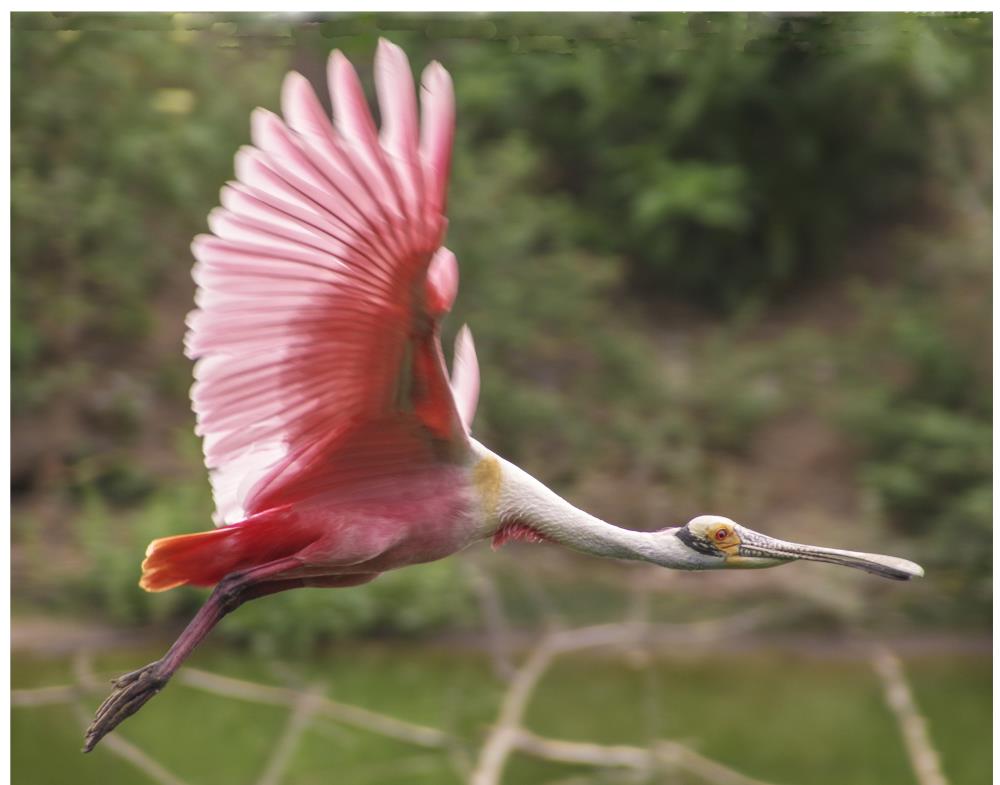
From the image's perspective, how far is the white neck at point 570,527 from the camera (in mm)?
1897

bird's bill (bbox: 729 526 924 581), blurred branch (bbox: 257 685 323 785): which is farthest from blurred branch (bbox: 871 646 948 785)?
bird's bill (bbox: 729 526 924 581)

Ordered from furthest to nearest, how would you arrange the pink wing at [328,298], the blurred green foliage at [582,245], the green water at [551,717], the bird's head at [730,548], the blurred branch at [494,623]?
the blurred branch at [494,623], the green water at [551,717], the blurred green foliage at [582,245], the bird's head at [730,548], the pink wing at [328,298]

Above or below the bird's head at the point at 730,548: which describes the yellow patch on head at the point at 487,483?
above

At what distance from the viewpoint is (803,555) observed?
74.2 inches

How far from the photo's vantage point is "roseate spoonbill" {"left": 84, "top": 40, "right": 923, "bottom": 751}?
4.97ft

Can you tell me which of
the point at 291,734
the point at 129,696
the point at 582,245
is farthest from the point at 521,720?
the point at 129,696

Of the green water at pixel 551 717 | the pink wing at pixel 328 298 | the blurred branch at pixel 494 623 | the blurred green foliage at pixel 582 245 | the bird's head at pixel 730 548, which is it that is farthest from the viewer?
the blurred branch at pixel 494 623

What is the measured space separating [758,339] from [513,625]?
5.44 ft

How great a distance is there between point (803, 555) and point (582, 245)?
4540 millimetres

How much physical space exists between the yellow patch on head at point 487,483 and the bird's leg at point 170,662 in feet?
0.78

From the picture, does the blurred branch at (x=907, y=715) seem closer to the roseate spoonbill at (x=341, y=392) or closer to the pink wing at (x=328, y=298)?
the roseate spoonbill at (x=341, y=392)

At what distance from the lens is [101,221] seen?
5.15 m

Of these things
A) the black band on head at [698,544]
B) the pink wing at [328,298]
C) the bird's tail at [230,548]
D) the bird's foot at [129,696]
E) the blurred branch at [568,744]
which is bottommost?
the blurred branch at [568,744]

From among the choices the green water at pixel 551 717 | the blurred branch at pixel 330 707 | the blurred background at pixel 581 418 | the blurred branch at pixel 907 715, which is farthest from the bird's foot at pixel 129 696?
the blurred branch at pixel 907 715
